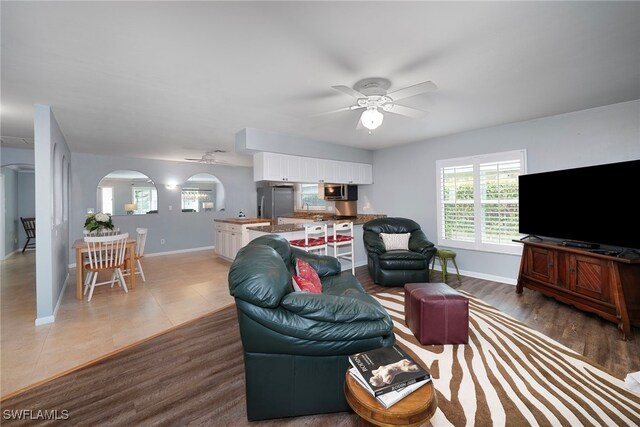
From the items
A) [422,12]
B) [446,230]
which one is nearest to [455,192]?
[446,230]

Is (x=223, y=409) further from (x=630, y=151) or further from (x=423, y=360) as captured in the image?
(x=630, y=151)

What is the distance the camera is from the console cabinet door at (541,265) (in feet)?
11.1

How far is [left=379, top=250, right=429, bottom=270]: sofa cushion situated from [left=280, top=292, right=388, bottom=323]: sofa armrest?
2577 millimetres

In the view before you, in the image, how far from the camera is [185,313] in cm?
335

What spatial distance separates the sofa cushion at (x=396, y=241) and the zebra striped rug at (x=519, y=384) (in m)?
1.98

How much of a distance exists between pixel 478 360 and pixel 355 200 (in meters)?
4.51

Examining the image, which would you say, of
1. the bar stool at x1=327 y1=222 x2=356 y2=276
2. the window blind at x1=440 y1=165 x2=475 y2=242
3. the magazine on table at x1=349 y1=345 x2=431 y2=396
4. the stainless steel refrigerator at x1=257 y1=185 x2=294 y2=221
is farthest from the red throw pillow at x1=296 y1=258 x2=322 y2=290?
the stainless steel refrigerator at x1=257 y1=185 x2=294 y2=221

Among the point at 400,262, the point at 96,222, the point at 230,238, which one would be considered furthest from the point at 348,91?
the point at 230,238

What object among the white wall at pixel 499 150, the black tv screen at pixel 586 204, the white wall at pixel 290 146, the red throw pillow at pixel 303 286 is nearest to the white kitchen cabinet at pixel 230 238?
the white wall at pixel 290 146

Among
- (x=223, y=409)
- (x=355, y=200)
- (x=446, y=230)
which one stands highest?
(x=355, y=200)

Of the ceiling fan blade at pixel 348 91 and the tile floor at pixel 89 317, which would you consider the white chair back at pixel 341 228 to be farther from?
the ceiling fan blade at pixel 348 91

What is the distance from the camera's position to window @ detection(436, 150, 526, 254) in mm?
4184

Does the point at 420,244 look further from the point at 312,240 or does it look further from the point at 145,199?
the point at 145,199

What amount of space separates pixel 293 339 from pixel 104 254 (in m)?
4.23
